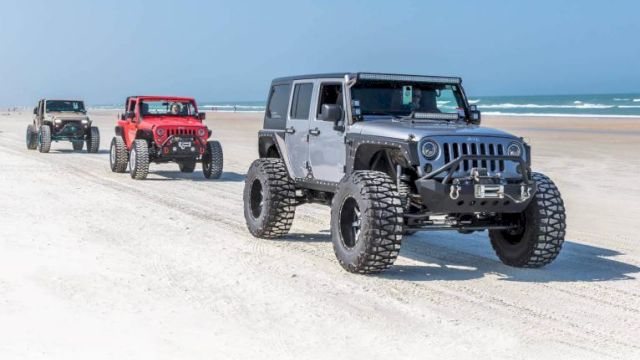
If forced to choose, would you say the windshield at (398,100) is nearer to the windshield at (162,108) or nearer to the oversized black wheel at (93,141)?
the windshield at (162,108)

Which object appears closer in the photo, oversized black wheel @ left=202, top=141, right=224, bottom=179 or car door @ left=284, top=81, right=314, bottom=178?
car door @ left=284, top=81, right=314, bottom=178

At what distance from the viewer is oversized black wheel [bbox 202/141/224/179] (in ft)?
53.1

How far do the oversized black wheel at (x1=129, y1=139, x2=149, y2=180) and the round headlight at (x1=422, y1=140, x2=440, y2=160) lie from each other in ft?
31.7

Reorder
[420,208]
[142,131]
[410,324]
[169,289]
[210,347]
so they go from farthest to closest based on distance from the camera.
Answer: [142,131] < [420,208] < [169,289] < [410,324] < [210,347]

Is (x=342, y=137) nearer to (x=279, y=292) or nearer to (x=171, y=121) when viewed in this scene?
(x=279, y=292)

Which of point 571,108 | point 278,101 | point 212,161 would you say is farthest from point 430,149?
point 571,108

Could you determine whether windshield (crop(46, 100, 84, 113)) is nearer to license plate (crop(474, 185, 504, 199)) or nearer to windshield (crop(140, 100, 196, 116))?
windshield (crop(140, 100, 196, 116))

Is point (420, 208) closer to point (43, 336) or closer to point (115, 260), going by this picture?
point (115, 260)

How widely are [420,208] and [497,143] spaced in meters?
0.92

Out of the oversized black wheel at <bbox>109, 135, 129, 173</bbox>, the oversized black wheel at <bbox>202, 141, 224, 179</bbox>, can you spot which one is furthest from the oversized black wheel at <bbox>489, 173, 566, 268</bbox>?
the oversized black wheel at <bbox>109, 135, 129, 173</bbox>

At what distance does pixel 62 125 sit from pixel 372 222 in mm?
18696

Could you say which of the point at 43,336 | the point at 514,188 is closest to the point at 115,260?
the point at 43,336

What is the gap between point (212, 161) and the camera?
53.1 ft

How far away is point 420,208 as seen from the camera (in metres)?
7.37
